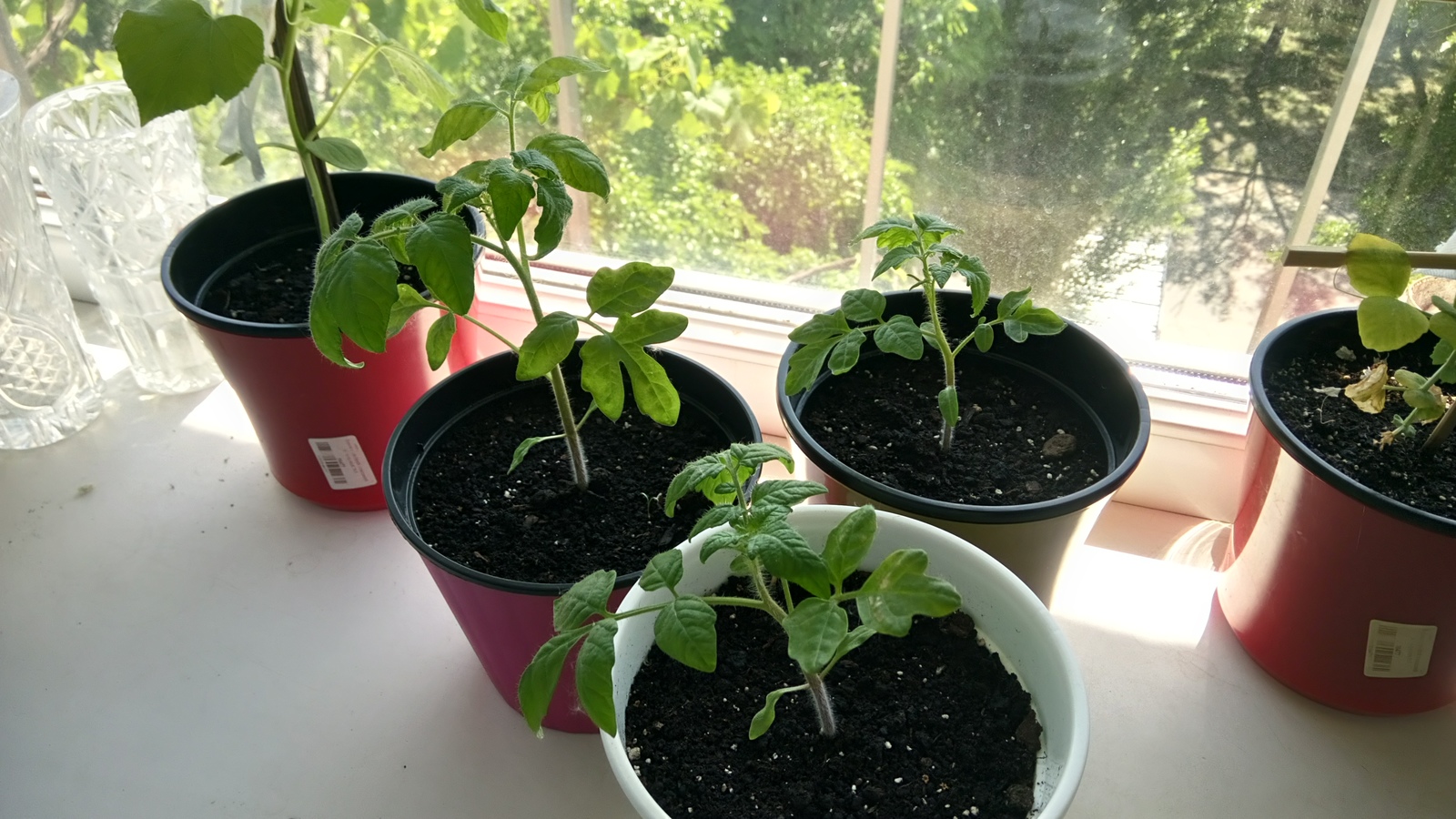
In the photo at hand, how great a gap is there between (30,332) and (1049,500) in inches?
47.8

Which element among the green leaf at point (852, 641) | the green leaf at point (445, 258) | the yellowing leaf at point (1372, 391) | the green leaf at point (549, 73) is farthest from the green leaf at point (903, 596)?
the yellowing leaf at point (1372, 391)

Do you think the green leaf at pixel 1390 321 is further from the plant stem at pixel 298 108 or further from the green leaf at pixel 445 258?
the plant stem at pixel 298 108

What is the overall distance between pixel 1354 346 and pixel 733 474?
71cm

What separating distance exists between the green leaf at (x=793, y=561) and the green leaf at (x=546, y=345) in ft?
0.74

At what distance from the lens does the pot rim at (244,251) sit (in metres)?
0.99

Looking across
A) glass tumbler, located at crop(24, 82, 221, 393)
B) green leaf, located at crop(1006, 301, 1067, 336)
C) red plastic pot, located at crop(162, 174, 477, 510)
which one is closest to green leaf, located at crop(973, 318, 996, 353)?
green leaf, located at crop(1006, 301, 1067, 336)

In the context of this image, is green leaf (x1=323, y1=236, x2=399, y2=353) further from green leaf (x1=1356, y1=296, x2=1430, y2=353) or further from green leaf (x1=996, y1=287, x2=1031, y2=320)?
green leaf (x1=1356, y1=296, x2=1430, y2=353)

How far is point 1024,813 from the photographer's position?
2.36 feet

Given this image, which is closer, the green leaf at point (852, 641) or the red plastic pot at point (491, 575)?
the green leaf at point (852, 641)

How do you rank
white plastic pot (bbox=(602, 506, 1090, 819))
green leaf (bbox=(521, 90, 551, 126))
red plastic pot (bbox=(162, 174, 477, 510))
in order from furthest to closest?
red plastic pot (bbox=(162, 174, 477, 510)) < green leaf (bbox=(521, 90, 551, 126)) < white plastic pot (bbox=(602, 506, 1090, 819))

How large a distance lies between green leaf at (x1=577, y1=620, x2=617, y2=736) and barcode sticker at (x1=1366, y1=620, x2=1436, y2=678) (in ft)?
2.26

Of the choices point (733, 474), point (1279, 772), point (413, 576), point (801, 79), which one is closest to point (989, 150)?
point (801, 79)

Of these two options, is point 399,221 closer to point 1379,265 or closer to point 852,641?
point 852,641

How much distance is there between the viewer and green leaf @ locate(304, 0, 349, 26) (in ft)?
3.28
